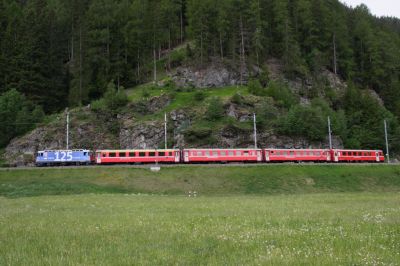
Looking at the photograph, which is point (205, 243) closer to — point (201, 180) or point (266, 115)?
point (201, 180)

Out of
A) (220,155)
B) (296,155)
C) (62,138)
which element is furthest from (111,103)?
(296,155)

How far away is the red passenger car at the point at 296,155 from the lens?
5991 centimetres

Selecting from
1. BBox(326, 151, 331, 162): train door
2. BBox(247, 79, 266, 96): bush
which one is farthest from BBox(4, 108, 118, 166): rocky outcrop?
BBox(326, 151, 331, 162): train door

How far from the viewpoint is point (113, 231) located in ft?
39.8

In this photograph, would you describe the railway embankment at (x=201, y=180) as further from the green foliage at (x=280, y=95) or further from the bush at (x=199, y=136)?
the green foliage at (x=280, y=95)

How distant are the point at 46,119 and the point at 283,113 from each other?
46.4 meters

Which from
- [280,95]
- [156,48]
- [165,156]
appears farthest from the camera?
[156,48]

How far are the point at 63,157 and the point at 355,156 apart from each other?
160ft

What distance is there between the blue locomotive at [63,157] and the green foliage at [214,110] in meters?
23.3

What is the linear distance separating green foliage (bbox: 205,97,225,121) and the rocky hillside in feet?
2.28

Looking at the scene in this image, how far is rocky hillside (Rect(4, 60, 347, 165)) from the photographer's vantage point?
225ft

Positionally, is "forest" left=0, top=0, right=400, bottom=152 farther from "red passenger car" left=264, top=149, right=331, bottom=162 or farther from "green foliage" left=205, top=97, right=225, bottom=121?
"green foliage" left=205, top=97, right=225, bottom=121

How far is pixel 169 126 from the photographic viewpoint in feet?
230

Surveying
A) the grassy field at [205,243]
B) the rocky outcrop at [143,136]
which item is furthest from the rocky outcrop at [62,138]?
the grassy field at [205,243]
